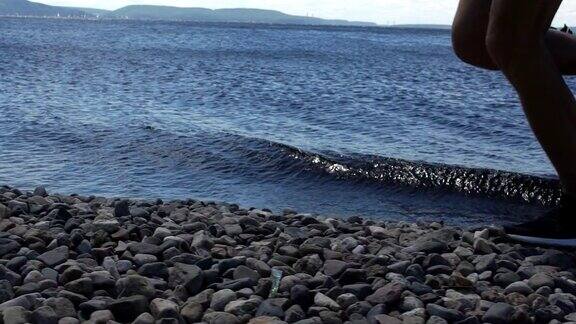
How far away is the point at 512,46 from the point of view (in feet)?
10.2

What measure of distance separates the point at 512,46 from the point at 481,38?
0.84ft

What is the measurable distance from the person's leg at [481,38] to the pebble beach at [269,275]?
817mm

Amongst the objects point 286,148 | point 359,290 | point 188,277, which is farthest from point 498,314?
point 286,148

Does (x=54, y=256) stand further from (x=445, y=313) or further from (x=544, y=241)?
(x=544, y=241)

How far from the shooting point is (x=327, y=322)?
2.71 meters

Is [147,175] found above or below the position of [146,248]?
below

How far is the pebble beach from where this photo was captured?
277 cm

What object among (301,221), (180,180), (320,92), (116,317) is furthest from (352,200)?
(320,92)

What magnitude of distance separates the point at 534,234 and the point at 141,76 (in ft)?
70.3

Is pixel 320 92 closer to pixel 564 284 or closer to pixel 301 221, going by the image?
pixel 301 221

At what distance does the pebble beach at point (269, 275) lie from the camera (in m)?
2.77

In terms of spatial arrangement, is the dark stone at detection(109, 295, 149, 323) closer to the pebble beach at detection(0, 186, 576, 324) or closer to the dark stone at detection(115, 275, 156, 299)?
the pebble beach at detection(0, 186, 576, 324)

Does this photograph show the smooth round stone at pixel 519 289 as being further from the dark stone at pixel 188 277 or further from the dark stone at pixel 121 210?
the dark stone at pixel 121 210

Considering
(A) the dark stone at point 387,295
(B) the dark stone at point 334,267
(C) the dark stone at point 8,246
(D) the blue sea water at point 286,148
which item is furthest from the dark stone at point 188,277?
(D) the blue sea water at point 286,148
